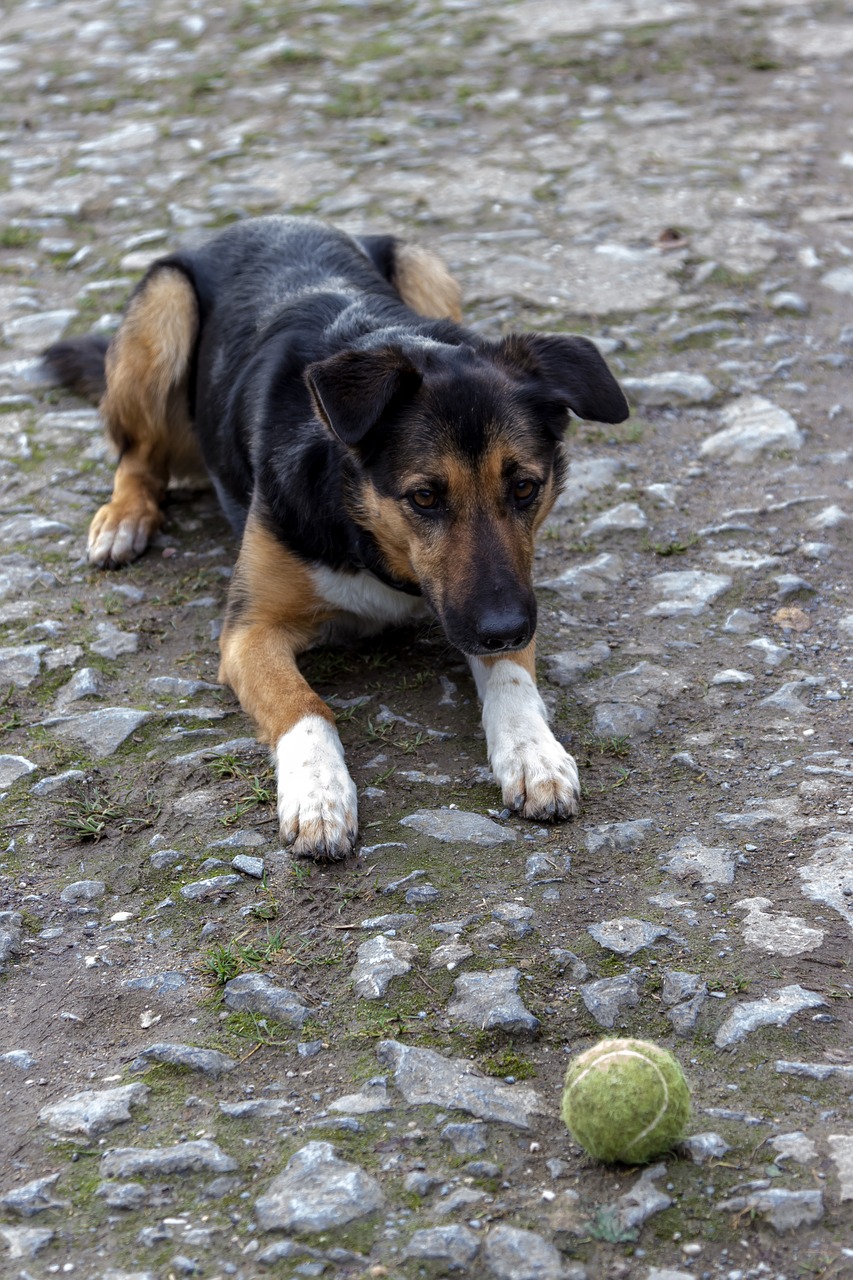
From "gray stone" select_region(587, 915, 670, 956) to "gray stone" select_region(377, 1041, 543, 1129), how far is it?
1.67 ft

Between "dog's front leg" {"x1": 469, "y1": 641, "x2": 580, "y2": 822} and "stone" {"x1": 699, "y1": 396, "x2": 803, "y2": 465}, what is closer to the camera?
"dog's front leg" {"x1": 469, "y1": 641, "x2": 580, "y2": 822}

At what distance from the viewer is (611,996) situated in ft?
10.1

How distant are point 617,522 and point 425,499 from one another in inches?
61.3

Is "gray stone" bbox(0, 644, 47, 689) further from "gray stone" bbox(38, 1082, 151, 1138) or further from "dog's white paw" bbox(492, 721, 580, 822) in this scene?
"gray stone" bbox(38, 1082, 151, 1138)

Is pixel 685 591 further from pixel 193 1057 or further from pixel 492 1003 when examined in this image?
pixel 193 1057

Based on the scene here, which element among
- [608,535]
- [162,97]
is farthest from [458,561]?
[162,97]

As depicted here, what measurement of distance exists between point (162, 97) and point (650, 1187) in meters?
9.34

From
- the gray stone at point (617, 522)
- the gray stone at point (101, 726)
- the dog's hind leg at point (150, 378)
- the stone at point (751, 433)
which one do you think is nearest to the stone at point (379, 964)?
the gray stone at point (101, 726)

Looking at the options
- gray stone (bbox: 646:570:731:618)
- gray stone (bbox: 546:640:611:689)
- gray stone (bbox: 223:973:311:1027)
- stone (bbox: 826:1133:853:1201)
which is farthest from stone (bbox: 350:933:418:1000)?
gray stone (bbox: 646:570:731:618)

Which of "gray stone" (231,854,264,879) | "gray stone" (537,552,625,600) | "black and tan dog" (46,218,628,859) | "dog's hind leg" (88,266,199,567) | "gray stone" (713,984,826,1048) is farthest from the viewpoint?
"dog's hind leg" (88,266,199,567)

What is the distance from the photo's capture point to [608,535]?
536 centimetres

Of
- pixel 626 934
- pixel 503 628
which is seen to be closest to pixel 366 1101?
pixel 626 934

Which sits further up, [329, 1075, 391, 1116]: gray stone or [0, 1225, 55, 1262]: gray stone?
[0, 1225, 55, 1262]: gray stone

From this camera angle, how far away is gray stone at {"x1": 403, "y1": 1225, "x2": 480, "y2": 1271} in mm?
2420
